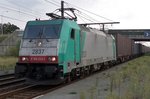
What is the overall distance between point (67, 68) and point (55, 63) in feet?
3.29

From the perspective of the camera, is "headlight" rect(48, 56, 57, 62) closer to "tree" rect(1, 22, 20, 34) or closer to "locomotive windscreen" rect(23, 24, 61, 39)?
"locomotive windscreen" rect(23, 24, 61, 39)

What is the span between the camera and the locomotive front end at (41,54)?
1458cm

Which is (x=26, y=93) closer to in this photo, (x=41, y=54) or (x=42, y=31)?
(x=41, y=54)

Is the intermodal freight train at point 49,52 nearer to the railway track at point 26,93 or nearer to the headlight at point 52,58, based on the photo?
the headlight at point 52,58

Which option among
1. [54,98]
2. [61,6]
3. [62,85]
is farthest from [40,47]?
[61,6]

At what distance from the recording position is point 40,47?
15172 millimetres

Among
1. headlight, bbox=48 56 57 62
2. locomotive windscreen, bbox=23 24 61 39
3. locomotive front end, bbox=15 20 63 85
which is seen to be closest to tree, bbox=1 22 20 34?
→ locomotive windscreen, bbox=23 24 61 39

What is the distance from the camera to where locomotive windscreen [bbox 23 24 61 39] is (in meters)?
15.3

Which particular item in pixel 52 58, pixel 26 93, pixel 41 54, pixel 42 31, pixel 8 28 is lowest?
pixel 26 93

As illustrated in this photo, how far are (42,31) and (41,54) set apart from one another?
1.29 metres

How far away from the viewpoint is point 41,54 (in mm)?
14930

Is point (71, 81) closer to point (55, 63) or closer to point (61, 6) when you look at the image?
point (55, 63)

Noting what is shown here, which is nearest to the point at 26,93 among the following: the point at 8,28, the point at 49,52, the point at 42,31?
the point at 49,52

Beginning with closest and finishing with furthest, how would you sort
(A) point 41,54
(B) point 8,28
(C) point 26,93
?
(C) point 26,93, (A) point 41,54, (B) point 8,28
